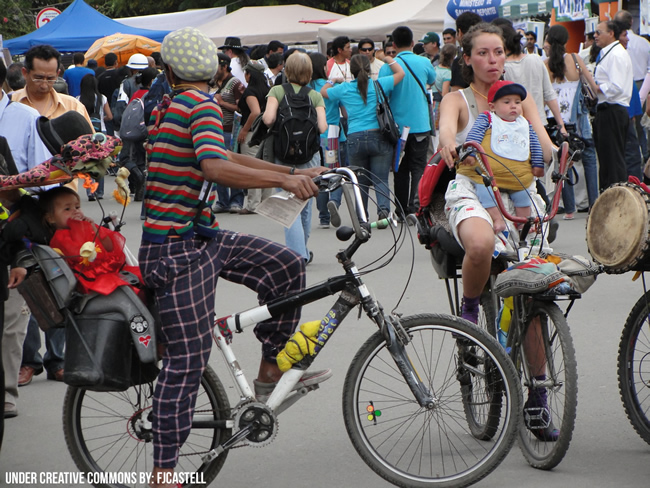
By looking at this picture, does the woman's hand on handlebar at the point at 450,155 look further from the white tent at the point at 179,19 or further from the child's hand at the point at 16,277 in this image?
the white tent at the point at 179,19

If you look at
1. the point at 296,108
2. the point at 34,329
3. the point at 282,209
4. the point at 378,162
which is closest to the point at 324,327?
the point at 282,209

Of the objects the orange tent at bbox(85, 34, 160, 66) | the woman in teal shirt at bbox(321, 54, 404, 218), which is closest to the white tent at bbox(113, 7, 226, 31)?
the orange tent at bbox(85, 34, 160, 66)

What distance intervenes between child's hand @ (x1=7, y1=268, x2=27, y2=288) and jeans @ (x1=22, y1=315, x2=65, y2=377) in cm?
203

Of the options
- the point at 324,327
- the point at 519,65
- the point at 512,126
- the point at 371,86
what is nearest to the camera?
the point at 324,327

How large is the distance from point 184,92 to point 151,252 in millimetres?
635

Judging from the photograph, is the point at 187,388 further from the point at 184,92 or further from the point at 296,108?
the point at 296,108

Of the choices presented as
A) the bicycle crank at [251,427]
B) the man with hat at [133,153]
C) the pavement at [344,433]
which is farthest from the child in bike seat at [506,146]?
the man with hat at [133,153]

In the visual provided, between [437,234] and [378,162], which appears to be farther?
[378,162]

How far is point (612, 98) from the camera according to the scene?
11.0 meters

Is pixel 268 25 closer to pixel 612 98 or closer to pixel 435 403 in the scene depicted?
pixel 612 98

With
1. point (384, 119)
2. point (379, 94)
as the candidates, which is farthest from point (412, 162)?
point (379, 94)

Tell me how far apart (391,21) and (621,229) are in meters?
21.2

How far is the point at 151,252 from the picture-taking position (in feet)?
12.5

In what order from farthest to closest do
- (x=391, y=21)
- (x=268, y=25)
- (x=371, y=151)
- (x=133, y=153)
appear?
(x=268, y=25) < (x=391, y=21) < (x=133, y=153) < (x=371, y=151)
